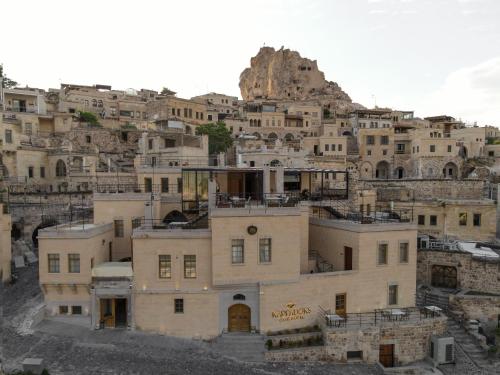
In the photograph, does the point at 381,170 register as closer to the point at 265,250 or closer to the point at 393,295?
the point at 393,295

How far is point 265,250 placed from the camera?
23.5 m

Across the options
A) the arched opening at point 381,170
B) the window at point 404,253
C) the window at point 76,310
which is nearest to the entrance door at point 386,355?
the window at point 404,253

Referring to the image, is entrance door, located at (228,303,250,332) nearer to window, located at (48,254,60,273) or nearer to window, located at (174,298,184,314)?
window, located at (174,298,184,314)

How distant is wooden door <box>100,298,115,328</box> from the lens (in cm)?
2450

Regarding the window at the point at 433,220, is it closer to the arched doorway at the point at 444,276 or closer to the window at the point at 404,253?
the arched doorway at the point at 444,276

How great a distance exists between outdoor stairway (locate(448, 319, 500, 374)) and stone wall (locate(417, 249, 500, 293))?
5.09 metres

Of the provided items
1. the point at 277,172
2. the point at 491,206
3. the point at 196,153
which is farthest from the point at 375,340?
the point at 196,153

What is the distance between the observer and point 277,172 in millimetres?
30141

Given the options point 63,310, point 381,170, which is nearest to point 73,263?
point 63,310

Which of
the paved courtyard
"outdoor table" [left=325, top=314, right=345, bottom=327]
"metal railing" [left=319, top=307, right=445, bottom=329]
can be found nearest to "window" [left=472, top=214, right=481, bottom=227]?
"metal railing" [left=319, top=307, right=445, bottom=329]

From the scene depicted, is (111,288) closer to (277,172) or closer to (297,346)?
(297,346)

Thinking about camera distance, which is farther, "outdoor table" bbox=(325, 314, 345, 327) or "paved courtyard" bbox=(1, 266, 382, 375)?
"outdoor table" bbox=(325, 314, 345, 327)

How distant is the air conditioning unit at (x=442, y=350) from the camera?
23734mm

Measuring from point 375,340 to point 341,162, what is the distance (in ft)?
138
